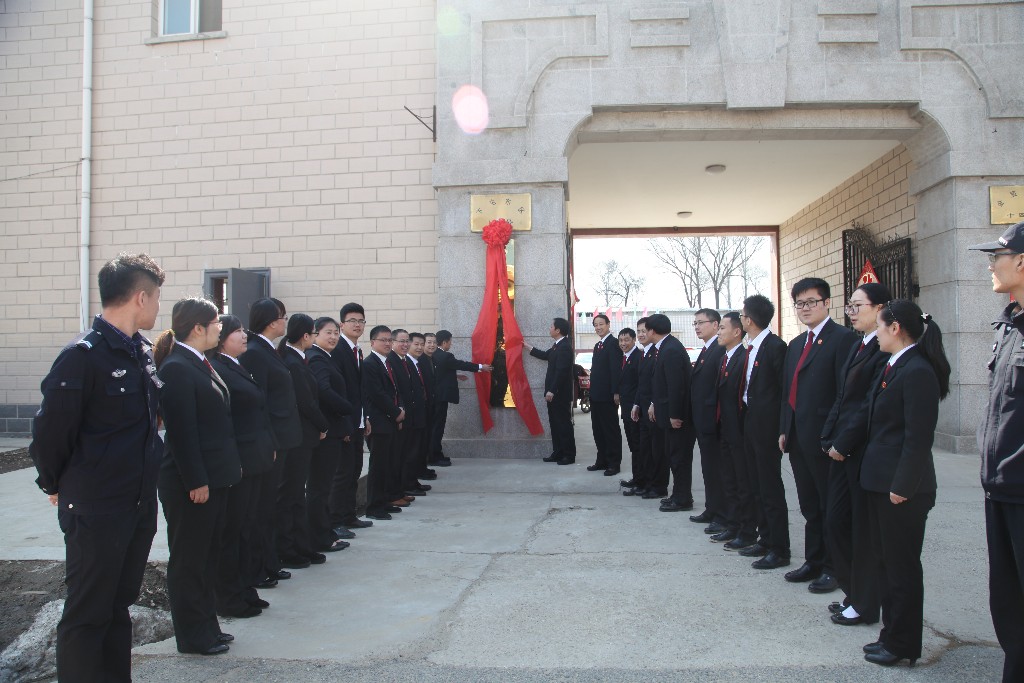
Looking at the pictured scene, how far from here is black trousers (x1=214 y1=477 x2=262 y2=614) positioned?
4141 mm

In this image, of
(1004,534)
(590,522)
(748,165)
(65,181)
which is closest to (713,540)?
(590,522)

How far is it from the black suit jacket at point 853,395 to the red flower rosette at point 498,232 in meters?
6.02

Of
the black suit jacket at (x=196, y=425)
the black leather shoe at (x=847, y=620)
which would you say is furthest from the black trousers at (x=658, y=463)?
the black suit jacket at (x=196, y=425)

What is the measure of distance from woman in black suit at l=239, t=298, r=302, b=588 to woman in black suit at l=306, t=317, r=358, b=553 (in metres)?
0.58

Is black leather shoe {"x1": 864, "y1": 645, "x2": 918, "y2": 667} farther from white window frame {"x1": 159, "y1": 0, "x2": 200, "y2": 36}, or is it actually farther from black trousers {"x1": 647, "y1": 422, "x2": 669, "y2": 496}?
white window frame {"x1": 159, "y1": 0, "x2": 200, "y2": 36}

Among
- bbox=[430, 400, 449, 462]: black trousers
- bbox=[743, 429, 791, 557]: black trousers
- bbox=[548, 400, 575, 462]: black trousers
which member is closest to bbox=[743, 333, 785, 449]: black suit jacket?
bbox=[743, 429, 791, 557]: black trousers

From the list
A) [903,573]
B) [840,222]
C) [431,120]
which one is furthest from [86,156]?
[840,222]

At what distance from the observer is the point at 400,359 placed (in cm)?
730

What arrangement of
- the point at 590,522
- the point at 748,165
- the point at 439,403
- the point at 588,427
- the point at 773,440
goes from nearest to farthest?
the point at 773,440, the point at 590,522, the point at 439,403, the point at 748,165, the point at 588,427

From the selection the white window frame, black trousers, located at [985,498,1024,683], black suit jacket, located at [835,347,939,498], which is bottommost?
black trousers, located at [985,498,1024,683]

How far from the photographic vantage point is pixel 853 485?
3859 millimetres

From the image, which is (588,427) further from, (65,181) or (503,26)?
(65,181)

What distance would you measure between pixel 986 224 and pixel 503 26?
22.0 ft

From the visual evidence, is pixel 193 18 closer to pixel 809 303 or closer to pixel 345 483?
pixel 345 483
